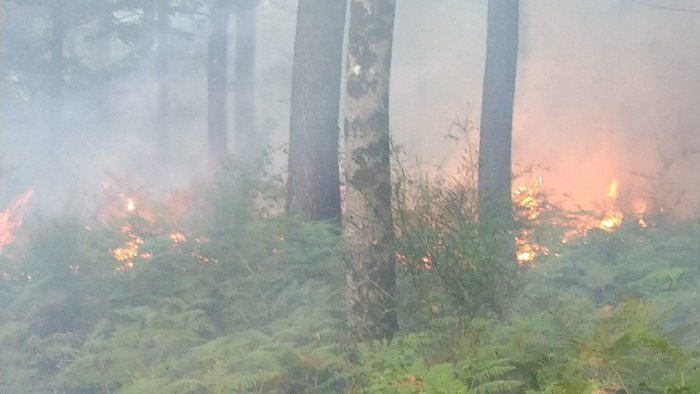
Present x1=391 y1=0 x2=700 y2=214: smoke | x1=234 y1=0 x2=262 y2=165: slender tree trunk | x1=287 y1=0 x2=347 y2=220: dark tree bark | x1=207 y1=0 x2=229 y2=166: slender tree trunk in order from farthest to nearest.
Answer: x1=234 y1=0 x2=262 y2=165: slender tree trunk < x1=207 y1=0 x2=229 y2=166: slender tree trunk < x1=391 y1=0 x2=700 y2=214: smoke < x1=287 y1=0 x2=347 y2=220: dark tree bark

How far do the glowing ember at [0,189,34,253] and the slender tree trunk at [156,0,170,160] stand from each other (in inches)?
238

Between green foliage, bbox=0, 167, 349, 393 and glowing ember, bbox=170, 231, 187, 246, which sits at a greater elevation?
glowing ember, bbox=170, 231, 187, 246

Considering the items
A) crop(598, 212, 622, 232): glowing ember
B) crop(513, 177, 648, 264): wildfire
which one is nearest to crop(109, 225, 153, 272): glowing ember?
crop(513, 177, 648, 264): wildfire

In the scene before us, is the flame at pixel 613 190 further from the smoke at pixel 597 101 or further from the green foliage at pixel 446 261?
the green foliage at pixel 446 261

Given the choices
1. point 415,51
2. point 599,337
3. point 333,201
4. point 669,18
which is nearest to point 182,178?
point 415,51

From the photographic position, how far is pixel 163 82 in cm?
1673

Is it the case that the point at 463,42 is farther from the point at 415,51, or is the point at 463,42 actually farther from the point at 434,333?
the point at 434,333

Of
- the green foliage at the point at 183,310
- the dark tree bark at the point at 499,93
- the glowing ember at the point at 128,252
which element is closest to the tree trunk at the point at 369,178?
the green foliage at the point at 183,310

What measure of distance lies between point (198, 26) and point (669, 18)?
31.7 ft

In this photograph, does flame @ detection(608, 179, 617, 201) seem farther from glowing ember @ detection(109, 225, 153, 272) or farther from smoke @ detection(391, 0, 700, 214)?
glowing ember @ detection(109, 225, 153, 272)

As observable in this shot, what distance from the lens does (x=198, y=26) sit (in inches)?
624

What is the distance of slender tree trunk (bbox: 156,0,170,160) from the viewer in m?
15.5

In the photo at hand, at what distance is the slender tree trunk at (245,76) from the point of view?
1685 cm

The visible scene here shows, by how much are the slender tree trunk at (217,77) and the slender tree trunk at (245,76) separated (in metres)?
1.17
